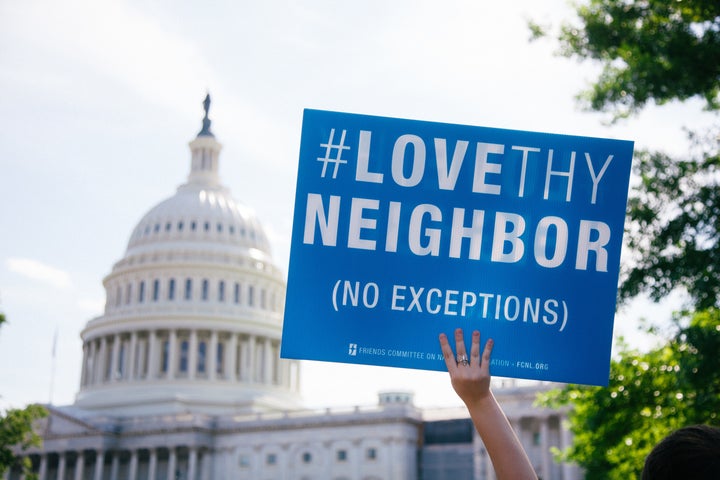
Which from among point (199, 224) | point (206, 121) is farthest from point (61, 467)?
point (206, 121)

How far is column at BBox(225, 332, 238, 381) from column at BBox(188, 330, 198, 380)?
11.5 ft

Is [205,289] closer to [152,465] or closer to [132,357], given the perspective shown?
[132,357]

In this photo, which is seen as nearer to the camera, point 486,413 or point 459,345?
point 486,413

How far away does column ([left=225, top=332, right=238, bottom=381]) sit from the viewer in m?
115

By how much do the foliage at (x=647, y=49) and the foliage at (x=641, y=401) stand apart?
5027mm

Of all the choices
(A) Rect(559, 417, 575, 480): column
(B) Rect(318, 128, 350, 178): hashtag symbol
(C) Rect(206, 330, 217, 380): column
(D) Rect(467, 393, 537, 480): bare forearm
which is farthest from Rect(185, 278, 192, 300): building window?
(D) Rect(467, 393, 537, 480): bare forearm

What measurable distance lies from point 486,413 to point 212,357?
11272 cm

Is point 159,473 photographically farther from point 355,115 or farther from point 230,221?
point 355,115

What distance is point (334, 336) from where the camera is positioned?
611 cm

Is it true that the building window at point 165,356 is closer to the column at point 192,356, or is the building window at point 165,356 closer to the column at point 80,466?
the column at point 192,356

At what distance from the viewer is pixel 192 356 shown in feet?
379

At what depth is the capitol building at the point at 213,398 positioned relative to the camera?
9288 cm

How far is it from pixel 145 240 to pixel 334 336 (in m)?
122

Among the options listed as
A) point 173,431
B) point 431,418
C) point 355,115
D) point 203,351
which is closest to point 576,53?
point 355,115
